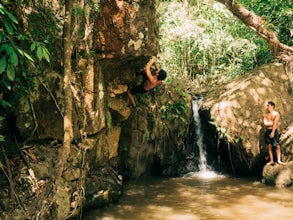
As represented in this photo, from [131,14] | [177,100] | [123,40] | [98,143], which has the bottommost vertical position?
[98,143]

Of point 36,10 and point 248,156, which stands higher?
point 36,10

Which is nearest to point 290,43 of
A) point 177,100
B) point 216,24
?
point 216,24

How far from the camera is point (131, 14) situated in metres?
5.81

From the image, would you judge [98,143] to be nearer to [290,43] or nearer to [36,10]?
[36,10]

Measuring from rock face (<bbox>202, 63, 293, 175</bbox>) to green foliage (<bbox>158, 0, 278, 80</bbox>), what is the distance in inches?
70.4

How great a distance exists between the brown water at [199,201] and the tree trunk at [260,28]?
3.52 m

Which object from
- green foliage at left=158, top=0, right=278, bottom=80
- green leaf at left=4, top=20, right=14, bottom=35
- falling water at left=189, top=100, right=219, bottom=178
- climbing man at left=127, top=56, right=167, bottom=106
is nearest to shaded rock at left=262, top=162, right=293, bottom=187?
falling water at left=189, top=100, right=219, bottom=178

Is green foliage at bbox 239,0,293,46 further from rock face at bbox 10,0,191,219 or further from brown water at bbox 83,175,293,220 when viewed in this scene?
brown water at bbox 83,175,293,220

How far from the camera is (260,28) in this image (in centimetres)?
870

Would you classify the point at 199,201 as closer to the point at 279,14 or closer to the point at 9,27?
the point at 9,27

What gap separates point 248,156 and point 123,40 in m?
4.46

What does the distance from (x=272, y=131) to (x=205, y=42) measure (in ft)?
11.9

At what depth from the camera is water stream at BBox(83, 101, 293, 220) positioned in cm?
593

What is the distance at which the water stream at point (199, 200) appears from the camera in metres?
5.93
